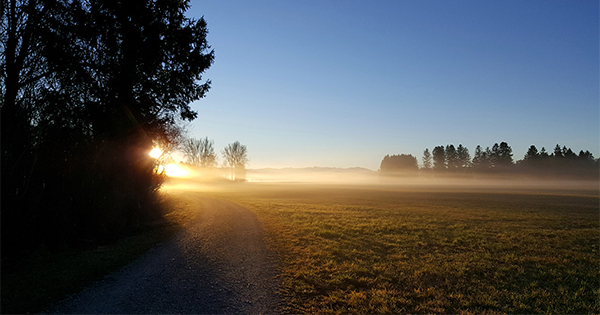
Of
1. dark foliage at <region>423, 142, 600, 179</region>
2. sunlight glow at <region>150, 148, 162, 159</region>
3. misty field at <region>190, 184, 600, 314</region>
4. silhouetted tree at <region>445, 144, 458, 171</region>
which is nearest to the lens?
misty field at <region>190, 184, 600, 314</region>

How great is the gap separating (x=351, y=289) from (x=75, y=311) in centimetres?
620

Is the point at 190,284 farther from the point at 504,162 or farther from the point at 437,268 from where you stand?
the point at 504,162

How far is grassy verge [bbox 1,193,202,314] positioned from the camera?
5473 mm

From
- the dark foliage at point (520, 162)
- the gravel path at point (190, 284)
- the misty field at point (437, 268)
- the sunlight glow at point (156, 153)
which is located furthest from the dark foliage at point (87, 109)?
the dark foliage at point (520, 162)

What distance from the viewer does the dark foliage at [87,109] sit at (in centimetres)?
804

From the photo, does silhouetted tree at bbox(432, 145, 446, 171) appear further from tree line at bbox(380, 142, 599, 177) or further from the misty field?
the misty field

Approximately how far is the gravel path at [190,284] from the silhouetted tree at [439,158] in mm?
135077

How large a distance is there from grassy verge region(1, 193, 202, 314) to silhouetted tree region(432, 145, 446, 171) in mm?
137213

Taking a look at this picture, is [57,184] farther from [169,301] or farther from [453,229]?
[453,229]

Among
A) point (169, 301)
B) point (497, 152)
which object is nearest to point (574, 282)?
point (169, 301)

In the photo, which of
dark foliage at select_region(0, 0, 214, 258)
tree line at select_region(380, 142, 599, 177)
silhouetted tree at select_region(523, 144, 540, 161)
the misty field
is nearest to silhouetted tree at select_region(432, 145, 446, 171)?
tree line at select_region(380, 142, 599, 177)

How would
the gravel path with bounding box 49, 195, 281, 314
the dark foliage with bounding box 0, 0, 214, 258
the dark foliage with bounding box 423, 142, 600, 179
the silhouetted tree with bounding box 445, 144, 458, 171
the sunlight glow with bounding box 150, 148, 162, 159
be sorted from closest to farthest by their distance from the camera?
the gravel path with bounding box 49, 195, 281, 314 → the dark foliage with bounding box 0, 0, 214, 258 → the sunlight glow with bounding box 150, 148, 162, 159 → the dark foliage with bounding box 423, 142, 600, 179 → the silhouetted tree with bounding box 445, 144, 458, 171

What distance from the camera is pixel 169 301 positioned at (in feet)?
18.7

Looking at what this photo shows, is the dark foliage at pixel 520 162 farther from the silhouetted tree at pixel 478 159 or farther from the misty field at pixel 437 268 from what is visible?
the misty field at pixel 437 268
